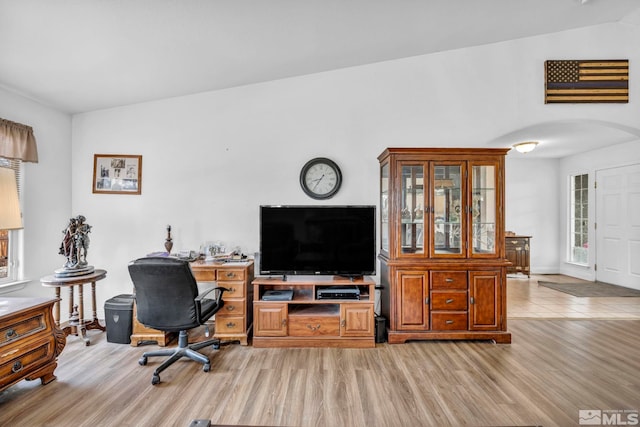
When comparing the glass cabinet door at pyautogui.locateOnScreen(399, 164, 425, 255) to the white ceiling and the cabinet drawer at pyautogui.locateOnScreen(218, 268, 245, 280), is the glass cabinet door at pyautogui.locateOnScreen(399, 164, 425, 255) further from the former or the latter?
the cabinet drawer at pyautogui.locateOnScreen(218, 268, 245, 280)

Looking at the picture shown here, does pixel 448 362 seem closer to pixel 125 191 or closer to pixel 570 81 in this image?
pixel 570 81

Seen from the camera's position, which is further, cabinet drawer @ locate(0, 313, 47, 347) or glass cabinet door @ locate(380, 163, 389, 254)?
glass cabinet door @ locate(380, 163, 389, 254)

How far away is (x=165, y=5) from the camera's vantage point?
6.92ft

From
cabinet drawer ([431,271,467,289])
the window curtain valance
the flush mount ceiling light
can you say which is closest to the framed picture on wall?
Answer: the window curtain valance

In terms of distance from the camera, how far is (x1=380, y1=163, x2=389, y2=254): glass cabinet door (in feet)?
10.5

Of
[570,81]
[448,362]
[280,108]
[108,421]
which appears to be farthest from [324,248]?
[570,81]

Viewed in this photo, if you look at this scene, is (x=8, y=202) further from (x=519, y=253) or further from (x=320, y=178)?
(x=519, y=253)

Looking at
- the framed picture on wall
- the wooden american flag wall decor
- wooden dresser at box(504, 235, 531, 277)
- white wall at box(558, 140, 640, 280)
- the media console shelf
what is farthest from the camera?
wooden dresser at box(504, 235, 531, 277)

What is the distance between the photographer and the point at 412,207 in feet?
10.1

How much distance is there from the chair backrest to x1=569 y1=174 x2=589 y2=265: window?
7.14 m

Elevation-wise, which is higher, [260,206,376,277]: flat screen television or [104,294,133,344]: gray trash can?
[260,206,376,277]: flat screen television

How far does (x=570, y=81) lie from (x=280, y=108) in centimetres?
340

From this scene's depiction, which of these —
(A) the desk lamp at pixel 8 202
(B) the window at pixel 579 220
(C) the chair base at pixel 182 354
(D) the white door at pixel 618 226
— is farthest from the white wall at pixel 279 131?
(B) the window at pixel 579 220

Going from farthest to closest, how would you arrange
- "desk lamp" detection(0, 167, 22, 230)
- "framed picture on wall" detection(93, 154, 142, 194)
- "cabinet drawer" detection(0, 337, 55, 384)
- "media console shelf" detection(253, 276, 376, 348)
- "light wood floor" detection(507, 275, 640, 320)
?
1. "light wood floor" detection(507, 275, 640, 320)
2. "framed picture on wall" detection(93, 154, 142, 194)
3. "media console shelf" detection(253, 276, 376, 348)
4. "cabinet drawer" detection(0, 337, 55, 384)
5. "desk lamp" detection(0, 167, 22, 230)
